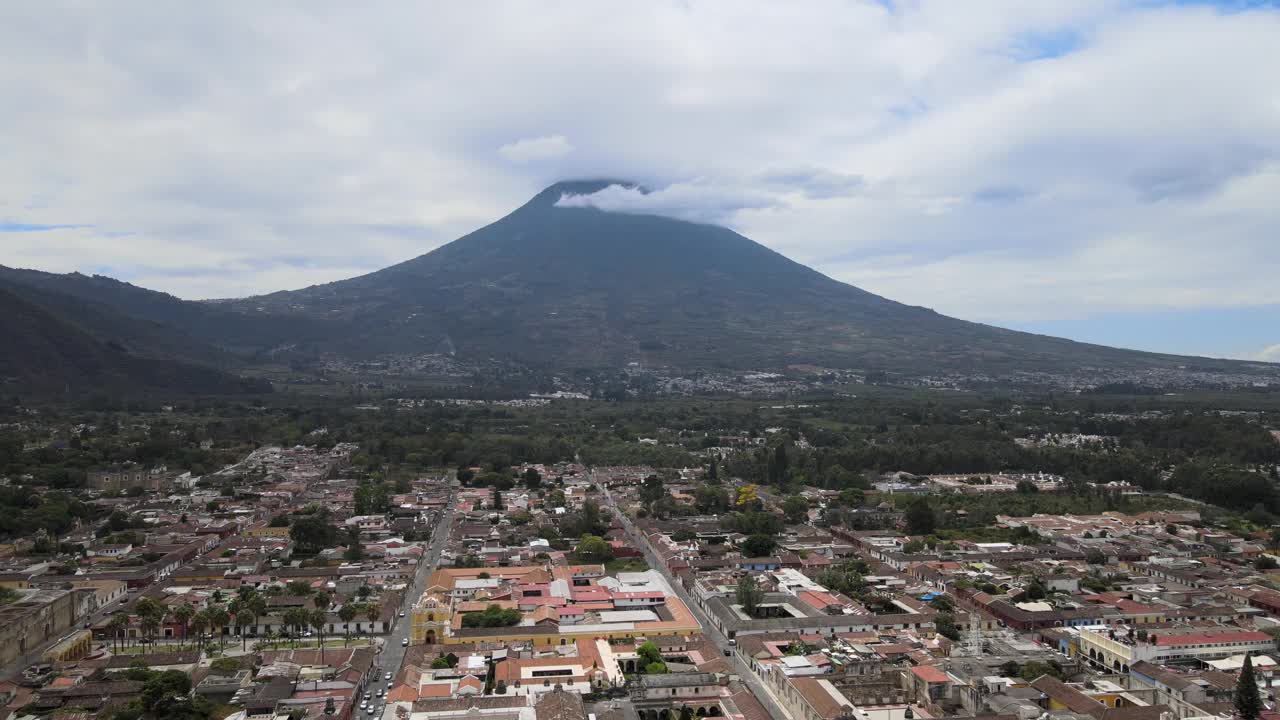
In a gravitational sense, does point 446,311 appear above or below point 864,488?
above

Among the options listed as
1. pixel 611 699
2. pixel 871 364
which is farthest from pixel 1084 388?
pixel 611 699

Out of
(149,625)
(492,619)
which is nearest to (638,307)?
(492,619)

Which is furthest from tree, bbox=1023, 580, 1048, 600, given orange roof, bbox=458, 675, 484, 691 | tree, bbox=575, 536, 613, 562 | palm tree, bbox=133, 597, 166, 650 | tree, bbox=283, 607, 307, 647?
palm tree, bbox=133, 597, 166, 650

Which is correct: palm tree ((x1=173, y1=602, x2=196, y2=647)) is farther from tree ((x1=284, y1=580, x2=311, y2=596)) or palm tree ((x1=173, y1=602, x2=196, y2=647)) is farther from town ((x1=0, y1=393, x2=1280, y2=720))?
tree ((x1=284, y1=580, x2=311, y2=596))

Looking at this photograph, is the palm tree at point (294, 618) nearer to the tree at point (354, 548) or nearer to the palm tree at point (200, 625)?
the palm tree at point (200, 625)

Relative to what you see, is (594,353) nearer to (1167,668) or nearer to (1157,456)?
(1157,456)

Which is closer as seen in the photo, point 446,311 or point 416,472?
point 416,472
